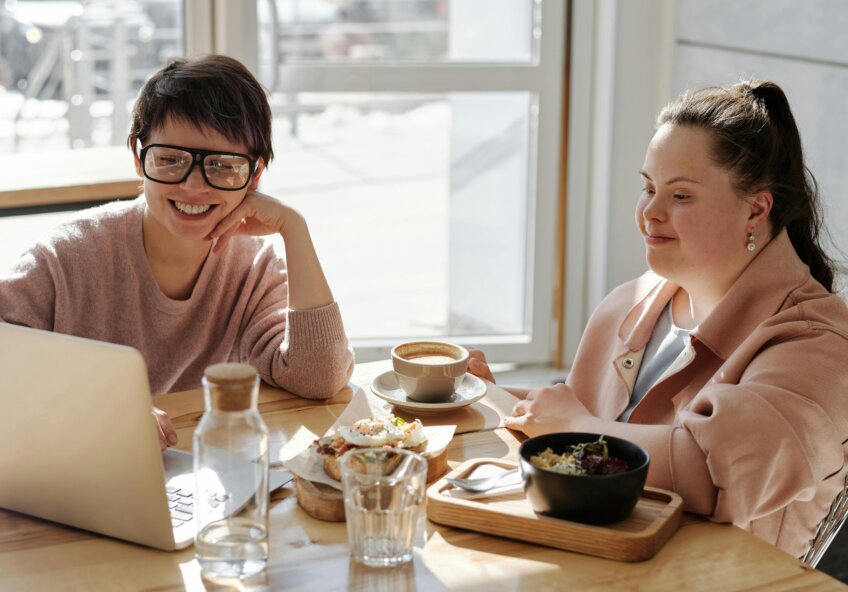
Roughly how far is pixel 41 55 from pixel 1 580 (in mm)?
2327

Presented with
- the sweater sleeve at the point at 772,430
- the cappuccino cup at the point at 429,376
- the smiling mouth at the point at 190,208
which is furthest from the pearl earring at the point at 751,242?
the smiling mouth at the point at 190,208

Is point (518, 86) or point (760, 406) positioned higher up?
point (518, 86)

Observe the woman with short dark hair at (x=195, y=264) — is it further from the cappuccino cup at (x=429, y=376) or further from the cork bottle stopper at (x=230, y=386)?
the cork bottle stopper at (x=230, y=386)

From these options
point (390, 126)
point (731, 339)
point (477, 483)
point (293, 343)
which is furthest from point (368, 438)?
point (390, 126)

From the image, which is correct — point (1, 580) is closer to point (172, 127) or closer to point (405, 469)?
point (405, 469)

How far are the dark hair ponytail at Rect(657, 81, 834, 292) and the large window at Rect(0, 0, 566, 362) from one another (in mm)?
1681

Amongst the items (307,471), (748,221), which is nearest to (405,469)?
(307,471)

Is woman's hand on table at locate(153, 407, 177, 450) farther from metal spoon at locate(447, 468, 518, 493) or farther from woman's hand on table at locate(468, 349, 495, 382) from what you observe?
woman's hand on table at locate(468, 349, 495, 382)

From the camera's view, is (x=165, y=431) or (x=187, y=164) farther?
(x=187, y=164)

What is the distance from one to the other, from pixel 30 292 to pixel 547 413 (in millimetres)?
850

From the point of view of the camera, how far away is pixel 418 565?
3.76ft

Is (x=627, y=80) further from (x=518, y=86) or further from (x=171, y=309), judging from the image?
(x=171, y=309)

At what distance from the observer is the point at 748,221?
161 cm

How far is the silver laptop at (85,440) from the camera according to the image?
43.8 inches
